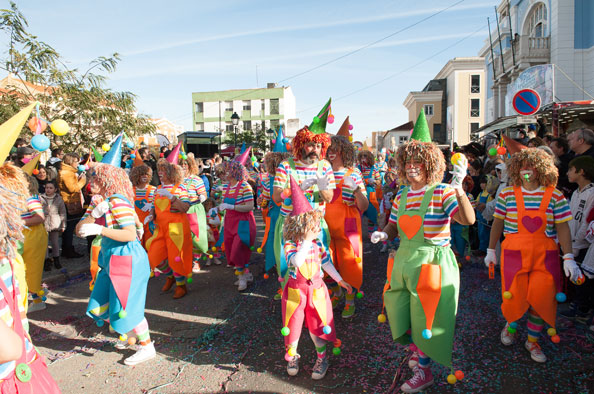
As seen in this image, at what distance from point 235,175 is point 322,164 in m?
1.70

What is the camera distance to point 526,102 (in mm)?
6840

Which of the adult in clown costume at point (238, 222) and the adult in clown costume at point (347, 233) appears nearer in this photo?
the adult in clown costume at point (347, 233)

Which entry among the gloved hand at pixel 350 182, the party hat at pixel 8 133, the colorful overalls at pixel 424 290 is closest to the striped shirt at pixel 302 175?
the gloved hand at pixel 350 182

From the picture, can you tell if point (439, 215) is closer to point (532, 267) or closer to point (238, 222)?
point (532, 267)

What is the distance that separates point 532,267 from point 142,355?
3539mm

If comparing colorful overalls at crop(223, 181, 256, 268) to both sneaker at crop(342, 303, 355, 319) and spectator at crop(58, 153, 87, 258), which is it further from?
spectator at crop(58, 153, 87, 258)

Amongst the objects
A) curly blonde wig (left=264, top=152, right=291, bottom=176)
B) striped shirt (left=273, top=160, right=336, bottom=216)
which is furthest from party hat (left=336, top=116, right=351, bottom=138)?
striped shirt (left=273, top=160, right=336, bottom=216)

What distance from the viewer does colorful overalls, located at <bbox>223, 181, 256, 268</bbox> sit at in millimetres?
5453

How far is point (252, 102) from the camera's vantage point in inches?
2090

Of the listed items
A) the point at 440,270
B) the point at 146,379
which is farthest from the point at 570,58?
the point at 146,379

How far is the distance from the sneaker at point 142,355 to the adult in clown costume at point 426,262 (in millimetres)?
2235

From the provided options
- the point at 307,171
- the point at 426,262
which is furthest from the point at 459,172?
the point at 307,171

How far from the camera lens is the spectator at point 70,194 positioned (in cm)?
715

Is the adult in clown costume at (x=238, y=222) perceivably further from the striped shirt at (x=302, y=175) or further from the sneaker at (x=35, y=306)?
the sneaker at (x=35, y=306)
